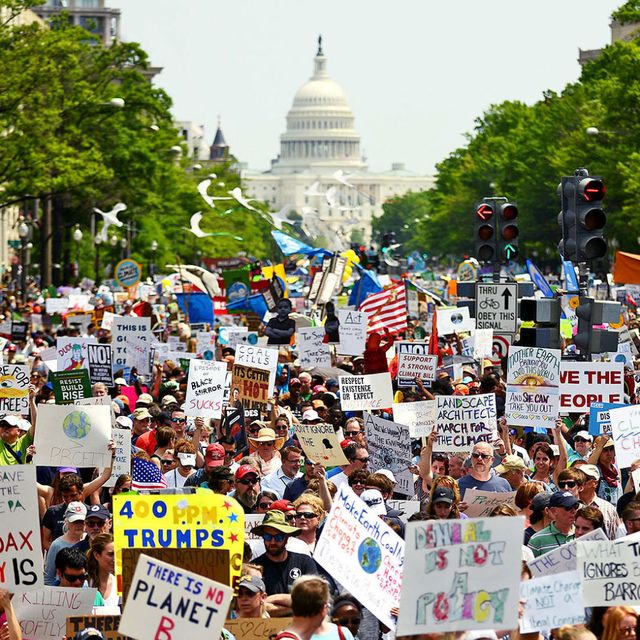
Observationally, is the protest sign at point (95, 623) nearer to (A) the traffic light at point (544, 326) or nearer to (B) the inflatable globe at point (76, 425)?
(B) the inflatable globe at point (76, 425)

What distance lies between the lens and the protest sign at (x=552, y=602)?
27.8 feet

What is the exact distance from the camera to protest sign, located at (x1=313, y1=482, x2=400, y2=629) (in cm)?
960

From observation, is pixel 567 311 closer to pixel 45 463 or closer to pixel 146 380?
pixel 146 380

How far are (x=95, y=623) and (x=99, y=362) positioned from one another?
38.0ft

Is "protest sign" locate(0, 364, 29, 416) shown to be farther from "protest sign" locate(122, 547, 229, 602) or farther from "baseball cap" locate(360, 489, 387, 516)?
"protest sign" locate(122, 547, 229, 602)

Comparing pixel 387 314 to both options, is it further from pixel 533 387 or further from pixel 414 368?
pixel 533 387

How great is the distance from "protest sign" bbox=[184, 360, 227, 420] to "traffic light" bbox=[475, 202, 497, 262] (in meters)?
4.90

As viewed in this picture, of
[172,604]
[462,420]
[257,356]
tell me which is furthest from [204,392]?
[172,604]

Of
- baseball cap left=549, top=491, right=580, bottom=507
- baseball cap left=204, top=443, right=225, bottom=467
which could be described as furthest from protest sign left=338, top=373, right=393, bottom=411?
baseball cap left=549, top=491, right=580, bottom=507

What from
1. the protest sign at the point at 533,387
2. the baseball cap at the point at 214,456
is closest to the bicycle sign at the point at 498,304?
the protest sign at the point at 533,387

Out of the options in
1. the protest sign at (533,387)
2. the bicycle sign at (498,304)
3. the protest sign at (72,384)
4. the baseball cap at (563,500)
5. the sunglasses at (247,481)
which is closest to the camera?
the baseball cap at (563,500)

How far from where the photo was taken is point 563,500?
1120 centimetres

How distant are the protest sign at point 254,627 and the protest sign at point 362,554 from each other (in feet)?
1.30

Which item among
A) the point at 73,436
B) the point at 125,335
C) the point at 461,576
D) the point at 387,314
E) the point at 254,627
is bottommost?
the point at 254,627
